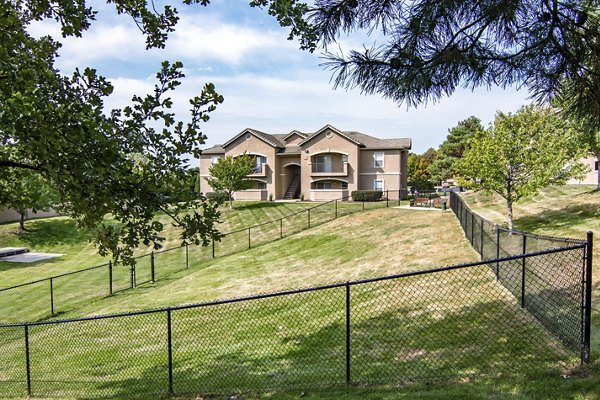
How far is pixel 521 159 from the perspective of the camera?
18.5 m

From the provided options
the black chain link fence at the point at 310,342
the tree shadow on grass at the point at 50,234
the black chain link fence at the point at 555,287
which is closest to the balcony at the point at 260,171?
the tree shadow on grass at the point at 50,234

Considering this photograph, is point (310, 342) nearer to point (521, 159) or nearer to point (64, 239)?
point (521, 159)

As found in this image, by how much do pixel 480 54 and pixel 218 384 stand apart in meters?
6.04

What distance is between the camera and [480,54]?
5602 mm

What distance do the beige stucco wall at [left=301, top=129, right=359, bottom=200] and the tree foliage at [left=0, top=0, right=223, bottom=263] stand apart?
34866 mm

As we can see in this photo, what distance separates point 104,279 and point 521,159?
1905cm

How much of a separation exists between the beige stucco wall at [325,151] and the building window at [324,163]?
613mm

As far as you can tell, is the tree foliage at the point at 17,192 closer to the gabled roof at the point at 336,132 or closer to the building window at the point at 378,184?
the gabled roof at the point at 336,132

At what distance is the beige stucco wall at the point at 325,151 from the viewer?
133 feet

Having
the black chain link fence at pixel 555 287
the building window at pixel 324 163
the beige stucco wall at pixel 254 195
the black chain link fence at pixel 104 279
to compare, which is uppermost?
the building window at pixel 324 163

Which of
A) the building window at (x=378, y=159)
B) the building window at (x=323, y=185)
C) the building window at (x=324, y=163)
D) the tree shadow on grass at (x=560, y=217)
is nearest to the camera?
the tree shadow on grass at (x=560, y=217)

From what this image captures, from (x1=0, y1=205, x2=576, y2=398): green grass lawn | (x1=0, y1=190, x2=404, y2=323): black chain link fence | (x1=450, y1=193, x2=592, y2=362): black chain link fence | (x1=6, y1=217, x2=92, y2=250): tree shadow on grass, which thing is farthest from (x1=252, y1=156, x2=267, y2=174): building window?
(x1=450, y1=193, x2=592, y2=362): black chain link fence

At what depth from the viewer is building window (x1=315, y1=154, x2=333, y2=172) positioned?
1628 inches

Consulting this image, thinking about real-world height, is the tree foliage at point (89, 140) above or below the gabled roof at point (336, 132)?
below
